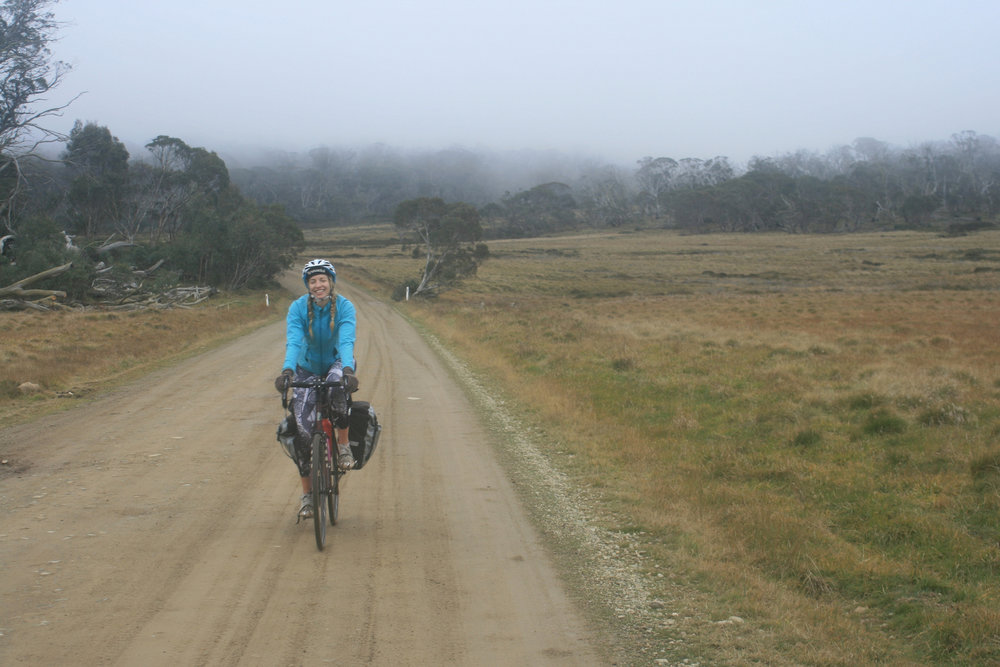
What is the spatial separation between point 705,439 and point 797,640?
524 cm

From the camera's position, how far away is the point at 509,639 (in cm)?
431

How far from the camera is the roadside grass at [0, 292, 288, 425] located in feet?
42.2

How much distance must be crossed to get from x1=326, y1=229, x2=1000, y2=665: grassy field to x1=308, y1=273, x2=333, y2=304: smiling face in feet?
9.99

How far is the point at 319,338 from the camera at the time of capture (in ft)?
20.1

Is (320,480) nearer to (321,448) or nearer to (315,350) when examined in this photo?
(321,448)

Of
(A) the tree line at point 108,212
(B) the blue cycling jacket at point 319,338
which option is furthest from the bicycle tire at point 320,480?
(A) the tree line at point 108,212

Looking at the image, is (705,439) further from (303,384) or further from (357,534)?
(303,384)

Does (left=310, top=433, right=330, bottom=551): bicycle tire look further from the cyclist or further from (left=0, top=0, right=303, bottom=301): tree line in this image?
(left=0, top=0, right=303, bottom=301): tree line

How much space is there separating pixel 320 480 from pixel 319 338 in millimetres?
1131

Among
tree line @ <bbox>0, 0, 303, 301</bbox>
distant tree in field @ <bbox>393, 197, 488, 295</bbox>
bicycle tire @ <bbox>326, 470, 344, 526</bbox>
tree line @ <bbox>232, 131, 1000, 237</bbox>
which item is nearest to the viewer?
bicycle tire @ <bbox>326, 470, 344, 526</bbox>

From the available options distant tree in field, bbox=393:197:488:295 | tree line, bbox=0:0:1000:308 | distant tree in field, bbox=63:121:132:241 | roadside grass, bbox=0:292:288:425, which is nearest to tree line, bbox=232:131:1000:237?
tree line, bbox=0:0:1000:308

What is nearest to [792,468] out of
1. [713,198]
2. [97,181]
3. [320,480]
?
[320,480]

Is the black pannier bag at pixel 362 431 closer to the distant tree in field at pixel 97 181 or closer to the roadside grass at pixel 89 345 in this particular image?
the roadside grass at pixel 89 345

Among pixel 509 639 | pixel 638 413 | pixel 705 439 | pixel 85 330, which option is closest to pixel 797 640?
pixel 509 639
